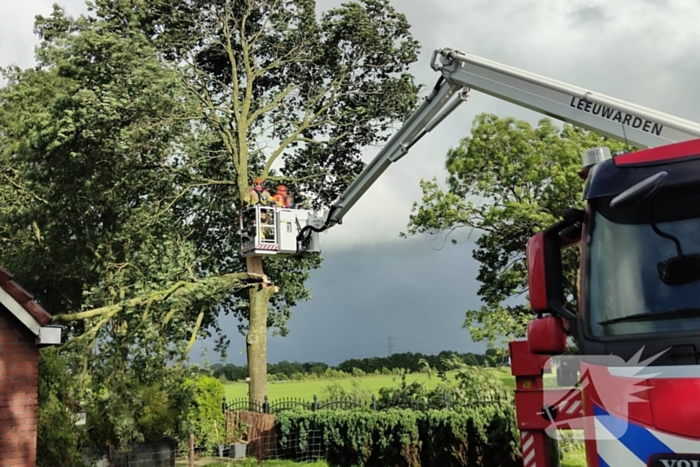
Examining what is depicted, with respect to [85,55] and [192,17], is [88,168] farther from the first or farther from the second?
[192,17]

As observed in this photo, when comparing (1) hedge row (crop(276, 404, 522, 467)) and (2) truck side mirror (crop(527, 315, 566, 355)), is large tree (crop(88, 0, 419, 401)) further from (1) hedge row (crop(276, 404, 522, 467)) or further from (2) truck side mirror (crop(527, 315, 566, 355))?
(2) truck side mirror (crop(527, 315, 566, 355))

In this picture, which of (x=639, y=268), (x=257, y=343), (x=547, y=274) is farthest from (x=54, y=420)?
(x=639, y=268)

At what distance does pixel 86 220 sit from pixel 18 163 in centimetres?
646

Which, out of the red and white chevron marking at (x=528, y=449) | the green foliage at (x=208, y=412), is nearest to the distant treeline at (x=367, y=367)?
the green foliage at (x=208, y=412)

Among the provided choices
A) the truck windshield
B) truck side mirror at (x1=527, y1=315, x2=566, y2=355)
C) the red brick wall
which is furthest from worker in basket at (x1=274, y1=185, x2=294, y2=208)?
the truck windshield

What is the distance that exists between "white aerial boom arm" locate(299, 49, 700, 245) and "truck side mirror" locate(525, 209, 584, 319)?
184 cm

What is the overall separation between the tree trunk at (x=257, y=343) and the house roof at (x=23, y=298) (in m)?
9.83

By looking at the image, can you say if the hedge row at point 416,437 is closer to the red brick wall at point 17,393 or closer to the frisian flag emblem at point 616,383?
the red brick wall at point 17,393

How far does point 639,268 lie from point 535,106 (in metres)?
3.37

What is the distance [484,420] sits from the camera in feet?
40.1

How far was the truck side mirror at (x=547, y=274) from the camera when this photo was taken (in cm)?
440

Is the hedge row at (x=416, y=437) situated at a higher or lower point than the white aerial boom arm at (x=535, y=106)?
lower

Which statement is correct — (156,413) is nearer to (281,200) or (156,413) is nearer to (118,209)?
(281,200)

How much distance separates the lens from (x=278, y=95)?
23.0 meters
